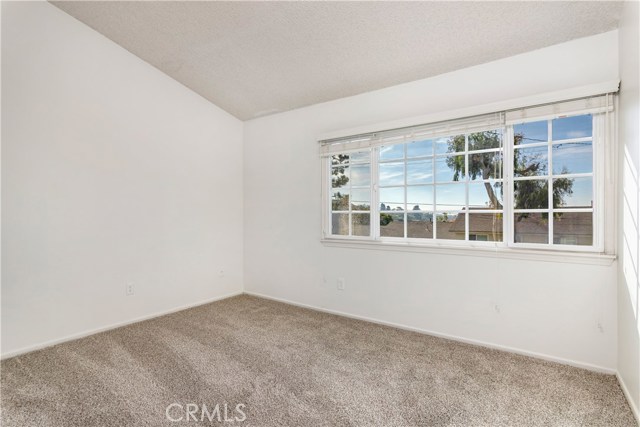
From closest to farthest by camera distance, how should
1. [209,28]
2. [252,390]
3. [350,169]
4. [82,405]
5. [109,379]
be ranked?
[82,405], [252,390], [109,379], [209,28], [350,169]

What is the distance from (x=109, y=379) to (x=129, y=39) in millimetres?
3013

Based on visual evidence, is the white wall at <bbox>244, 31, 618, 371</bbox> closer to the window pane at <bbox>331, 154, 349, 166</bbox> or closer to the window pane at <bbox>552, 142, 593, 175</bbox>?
the window pane at <bbox>331, 154, 349, 166</bbox>

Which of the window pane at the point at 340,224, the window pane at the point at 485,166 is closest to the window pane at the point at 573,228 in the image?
the window pane at the point at 485,166

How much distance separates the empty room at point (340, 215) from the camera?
1937 mm

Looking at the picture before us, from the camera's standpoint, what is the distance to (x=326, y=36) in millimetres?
2578

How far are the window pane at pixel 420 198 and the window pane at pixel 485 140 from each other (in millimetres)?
519

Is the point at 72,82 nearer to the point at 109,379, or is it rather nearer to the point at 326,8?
the point at 326,8

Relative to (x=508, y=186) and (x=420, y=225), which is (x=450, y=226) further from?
(x=508, y=186)

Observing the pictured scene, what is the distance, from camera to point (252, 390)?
6.49 ft

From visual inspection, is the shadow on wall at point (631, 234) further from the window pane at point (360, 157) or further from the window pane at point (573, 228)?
the window pane at point (360, 157)

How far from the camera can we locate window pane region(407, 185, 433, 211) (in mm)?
2947

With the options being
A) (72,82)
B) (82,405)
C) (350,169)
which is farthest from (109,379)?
(350,169)

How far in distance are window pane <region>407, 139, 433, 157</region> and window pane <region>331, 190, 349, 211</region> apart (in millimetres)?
838

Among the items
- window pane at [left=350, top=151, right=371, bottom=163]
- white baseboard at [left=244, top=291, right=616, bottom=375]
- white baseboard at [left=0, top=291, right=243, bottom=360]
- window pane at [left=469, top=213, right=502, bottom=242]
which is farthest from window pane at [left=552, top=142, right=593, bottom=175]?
white baseboard at [left=0, top=291, right=243, bottom=360]
